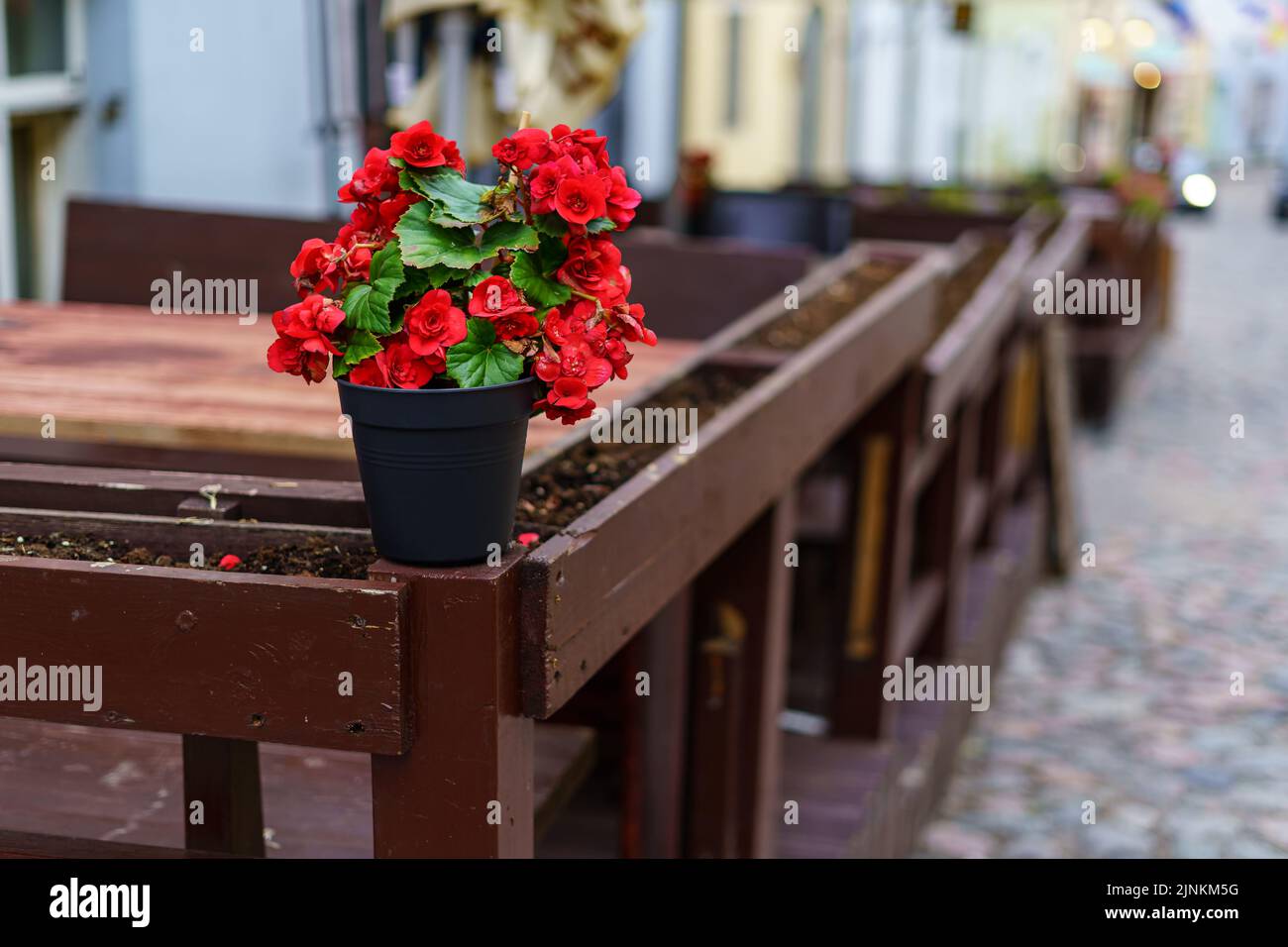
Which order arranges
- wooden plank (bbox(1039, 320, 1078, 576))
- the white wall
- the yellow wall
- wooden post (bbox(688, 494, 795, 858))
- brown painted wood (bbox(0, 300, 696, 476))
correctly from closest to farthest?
brown painted wood (bbox(0, 300, 696, 476))
wooden post (bbox(688, 494, 795, 858))
the white wall
wooden plank (bbox(1039, 320, 1078, 576))
the yellow wall

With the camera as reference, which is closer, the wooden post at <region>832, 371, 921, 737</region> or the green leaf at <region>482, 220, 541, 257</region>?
the green leaf at <region>482, 220, 541, 257</region>

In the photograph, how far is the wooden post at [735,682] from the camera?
9.55ft

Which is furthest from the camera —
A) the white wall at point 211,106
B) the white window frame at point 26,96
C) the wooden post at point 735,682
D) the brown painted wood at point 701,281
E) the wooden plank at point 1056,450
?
the wooden plank at point 1056,450

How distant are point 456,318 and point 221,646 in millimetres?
366

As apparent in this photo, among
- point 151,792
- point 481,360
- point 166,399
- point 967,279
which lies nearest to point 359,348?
point 481,360

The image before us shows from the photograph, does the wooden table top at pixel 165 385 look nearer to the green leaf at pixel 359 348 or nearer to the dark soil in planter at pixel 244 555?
the dark soil in planter at pixel 244 555

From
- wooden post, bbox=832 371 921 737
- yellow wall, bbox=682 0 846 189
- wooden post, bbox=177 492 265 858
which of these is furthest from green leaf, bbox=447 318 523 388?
yellow wall, bbox=682 0 846 189

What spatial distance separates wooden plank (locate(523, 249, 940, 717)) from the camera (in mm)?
1652

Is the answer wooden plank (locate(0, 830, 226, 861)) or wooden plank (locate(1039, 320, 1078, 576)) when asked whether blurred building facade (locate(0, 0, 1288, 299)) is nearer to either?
wooden plank (locate(1039, 320, 1078, 576))

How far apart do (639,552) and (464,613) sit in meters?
0.45

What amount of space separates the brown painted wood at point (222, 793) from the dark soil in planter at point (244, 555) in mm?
265

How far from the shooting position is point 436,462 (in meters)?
1.56

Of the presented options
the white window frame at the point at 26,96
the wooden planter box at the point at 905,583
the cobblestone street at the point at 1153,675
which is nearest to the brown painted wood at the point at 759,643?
the wooden planter box at the point at 905,583

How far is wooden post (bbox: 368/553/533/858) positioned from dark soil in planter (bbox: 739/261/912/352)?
1587 mm
